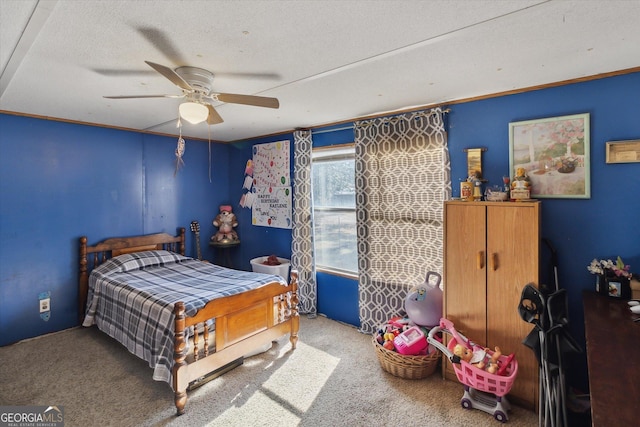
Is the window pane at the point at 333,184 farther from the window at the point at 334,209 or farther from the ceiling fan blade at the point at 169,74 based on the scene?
the ceiling fan blade at the point at 169,74

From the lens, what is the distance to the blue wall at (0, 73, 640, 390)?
2.16m

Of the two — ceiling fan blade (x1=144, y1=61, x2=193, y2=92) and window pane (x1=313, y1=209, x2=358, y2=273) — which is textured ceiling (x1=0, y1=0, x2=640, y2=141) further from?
window pane (x1=313, y1=209, x2=358, y2=273)

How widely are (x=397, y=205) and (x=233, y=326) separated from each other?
6.12 ft

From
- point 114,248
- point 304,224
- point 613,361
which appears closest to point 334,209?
point 304,224

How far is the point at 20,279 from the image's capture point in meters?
3.12

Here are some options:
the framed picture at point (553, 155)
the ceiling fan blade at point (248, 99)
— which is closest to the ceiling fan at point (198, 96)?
the ceiling fan blade at point (248, 99)

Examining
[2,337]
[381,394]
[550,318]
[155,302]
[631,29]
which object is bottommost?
[381,394]

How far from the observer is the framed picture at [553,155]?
2227mm

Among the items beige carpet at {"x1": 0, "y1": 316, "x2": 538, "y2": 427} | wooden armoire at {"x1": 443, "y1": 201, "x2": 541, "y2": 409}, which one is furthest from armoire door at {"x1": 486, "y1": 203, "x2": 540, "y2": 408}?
beige carpet at {"x1": 0, "y1": 316, "x2": 538, "y2": 427}

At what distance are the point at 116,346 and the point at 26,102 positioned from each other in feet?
7.73

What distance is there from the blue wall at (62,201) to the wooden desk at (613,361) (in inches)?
170

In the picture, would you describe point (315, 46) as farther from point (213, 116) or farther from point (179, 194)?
point (179, 194)

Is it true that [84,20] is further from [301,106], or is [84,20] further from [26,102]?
[26,102]

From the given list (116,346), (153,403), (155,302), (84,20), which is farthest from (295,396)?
(84,20)
